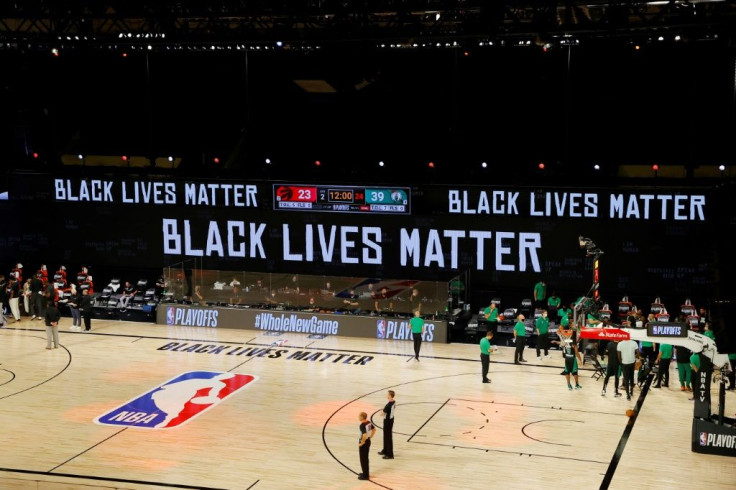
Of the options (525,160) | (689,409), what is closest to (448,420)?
Answer: (689,409)

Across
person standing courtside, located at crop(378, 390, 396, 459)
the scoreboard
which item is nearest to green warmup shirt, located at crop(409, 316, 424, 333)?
the scoreboard

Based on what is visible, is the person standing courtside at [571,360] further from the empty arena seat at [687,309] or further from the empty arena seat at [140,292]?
the empty arena seat at [140,292]

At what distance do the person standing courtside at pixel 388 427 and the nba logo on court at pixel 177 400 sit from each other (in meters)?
Answer: 4.97

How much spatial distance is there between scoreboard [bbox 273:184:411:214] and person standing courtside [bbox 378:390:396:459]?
40.1 ft

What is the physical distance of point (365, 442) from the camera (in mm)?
18078

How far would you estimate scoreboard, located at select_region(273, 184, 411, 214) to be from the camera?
3100cm

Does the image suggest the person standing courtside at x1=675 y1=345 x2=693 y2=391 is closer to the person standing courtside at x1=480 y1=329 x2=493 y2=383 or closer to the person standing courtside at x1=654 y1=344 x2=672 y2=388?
the person standing courtside at x1=654 y1=344 x2=672 y2=388

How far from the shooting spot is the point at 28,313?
111 ft

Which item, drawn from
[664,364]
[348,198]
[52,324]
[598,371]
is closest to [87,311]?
[52,324]

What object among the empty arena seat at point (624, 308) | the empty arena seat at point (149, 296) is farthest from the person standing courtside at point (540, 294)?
the empty arena seat at point (149, 296)

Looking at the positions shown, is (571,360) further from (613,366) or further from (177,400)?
(177,400)

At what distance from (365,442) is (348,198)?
14113 mm

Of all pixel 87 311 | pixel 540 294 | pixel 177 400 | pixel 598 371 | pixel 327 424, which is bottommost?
pixel 327 424

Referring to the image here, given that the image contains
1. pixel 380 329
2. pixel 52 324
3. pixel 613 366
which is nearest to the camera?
pixel 613 366
